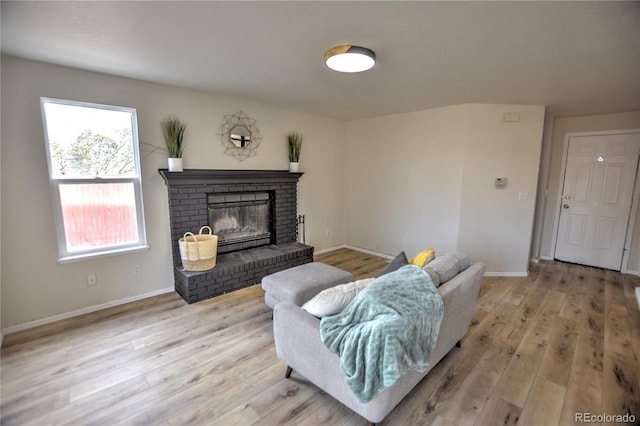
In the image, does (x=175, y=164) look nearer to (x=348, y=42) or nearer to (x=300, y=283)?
(x=300, y=283)

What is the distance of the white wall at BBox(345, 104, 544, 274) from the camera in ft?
12.6

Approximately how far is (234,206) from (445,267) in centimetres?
278

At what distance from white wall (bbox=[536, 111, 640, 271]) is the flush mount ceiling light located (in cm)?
415

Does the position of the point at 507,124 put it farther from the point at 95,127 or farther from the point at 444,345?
the point at 95,127

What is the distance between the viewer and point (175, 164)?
3.15 m

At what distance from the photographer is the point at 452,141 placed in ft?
13.0

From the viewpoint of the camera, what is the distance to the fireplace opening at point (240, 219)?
12.2ft

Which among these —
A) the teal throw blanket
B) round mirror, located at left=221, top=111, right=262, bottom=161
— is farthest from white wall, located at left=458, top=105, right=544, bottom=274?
round mirror, located at left=221, top=111, right=262, bottom=161

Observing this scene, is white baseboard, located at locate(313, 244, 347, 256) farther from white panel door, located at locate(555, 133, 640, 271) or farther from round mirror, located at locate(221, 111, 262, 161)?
white panel door, located at locate(555, 133, 640, 271)

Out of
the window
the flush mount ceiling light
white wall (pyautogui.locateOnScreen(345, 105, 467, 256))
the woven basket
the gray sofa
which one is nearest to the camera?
the gray sofa

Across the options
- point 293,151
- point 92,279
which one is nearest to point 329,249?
point 293,151

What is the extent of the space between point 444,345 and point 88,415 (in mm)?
2271

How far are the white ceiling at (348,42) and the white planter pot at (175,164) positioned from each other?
80cm

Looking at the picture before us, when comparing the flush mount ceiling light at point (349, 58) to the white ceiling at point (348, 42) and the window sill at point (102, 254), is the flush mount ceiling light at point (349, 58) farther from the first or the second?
the window sill at point (102, 254)
